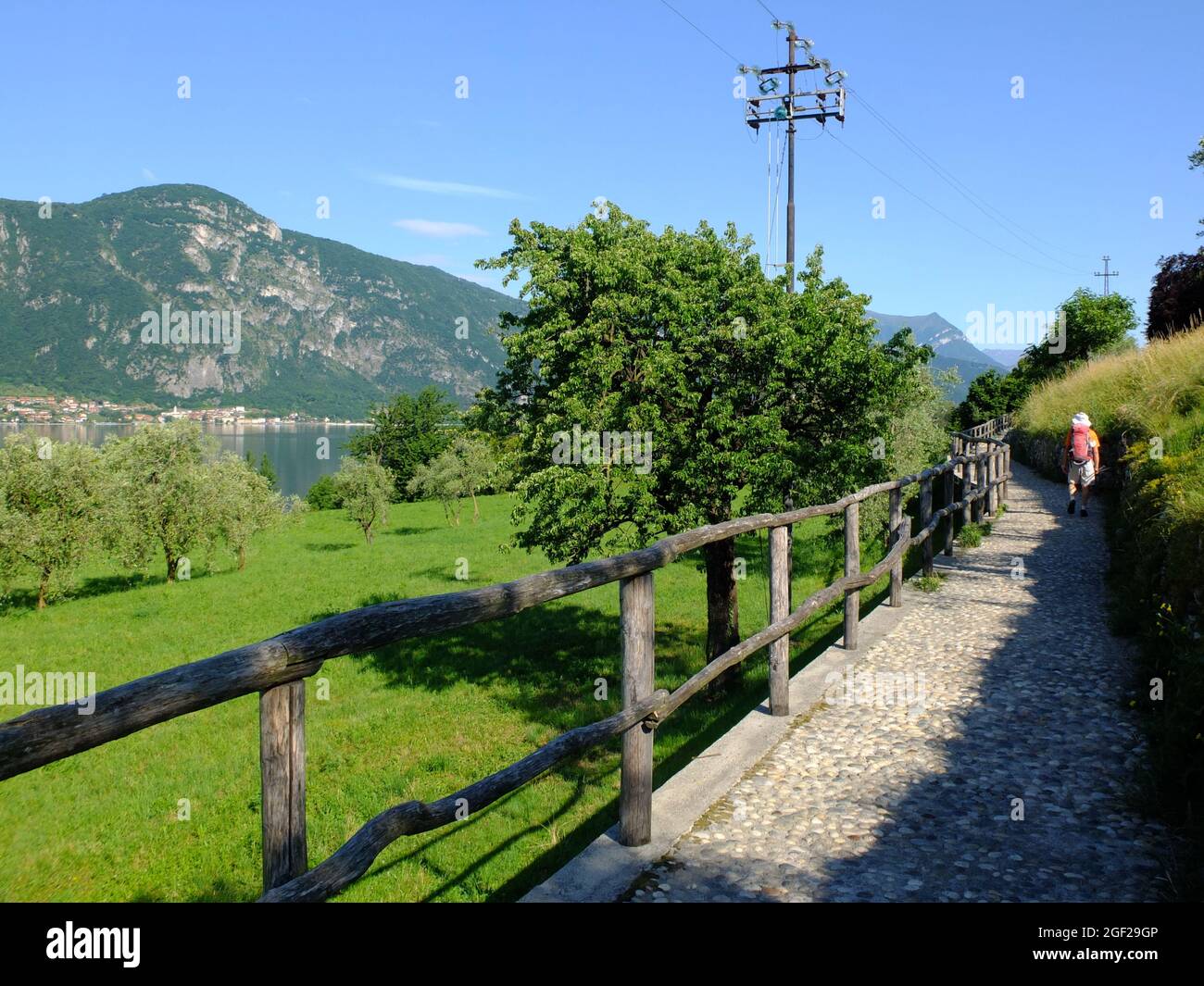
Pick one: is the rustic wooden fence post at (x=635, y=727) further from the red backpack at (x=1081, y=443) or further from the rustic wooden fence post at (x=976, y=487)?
the red backpack at (x=1081, y=443)

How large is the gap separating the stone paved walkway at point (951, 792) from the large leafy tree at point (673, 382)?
478 cm

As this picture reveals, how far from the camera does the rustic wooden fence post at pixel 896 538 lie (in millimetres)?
10105

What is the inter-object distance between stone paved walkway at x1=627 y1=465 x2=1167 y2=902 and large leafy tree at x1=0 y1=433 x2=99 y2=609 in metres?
32.6

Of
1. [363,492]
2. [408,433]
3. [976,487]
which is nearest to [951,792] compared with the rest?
[976,487]

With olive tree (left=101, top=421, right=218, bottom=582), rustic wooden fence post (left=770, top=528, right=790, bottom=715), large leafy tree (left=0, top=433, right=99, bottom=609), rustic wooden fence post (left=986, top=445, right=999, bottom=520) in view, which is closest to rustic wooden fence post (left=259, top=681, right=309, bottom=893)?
rustic wooden fence post (left=770, top=528, right=790, bottom=715)

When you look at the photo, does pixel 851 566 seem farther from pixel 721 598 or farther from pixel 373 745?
pixel 373 745

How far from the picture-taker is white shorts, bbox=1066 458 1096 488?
17.4m

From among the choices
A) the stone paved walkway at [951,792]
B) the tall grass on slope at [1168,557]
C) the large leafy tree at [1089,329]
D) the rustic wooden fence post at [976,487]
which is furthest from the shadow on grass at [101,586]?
the large leafy tree at [1089,329]

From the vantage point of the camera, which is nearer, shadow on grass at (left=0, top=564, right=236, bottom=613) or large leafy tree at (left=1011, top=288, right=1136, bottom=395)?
shadow on grass at (left=0, top=564, right=236, bottom=613)

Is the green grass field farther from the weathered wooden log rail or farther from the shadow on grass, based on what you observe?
the weathered wooden log rail

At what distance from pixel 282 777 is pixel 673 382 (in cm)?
1081

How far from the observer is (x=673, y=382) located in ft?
42.3
